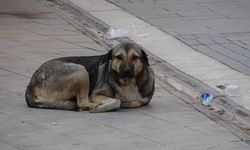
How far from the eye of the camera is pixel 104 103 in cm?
871

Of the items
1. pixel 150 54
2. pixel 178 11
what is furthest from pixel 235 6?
pixel 150 54

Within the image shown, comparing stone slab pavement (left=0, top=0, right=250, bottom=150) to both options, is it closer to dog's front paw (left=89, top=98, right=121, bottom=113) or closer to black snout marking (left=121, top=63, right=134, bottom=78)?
dog's front paw (left=89, top=98, right=121, bottom=113)

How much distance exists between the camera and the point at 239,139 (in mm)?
7992

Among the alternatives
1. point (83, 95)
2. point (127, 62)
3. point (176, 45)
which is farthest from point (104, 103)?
point (176, 45)

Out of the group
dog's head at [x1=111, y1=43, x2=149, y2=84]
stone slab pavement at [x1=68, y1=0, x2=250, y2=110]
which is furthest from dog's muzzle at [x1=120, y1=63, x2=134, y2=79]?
stone slab pavement at [x1=68, y1=0, x2=250, y2=110]

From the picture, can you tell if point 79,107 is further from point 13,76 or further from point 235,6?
point 235,6

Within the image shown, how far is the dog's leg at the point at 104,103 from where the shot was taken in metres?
8.71

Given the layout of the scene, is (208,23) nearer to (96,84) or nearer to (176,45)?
(176,45)

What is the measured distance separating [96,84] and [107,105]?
0.96 ft

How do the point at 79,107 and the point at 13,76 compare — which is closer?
the point at 79,107

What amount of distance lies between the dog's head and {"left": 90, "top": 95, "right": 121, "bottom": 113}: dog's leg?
263 mm

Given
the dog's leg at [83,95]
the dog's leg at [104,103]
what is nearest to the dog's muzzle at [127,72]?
the dog's leg at [104,103]

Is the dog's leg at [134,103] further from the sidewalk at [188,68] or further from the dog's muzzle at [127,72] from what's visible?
the sidewalk at [188,68]

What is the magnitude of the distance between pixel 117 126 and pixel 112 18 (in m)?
6.60
